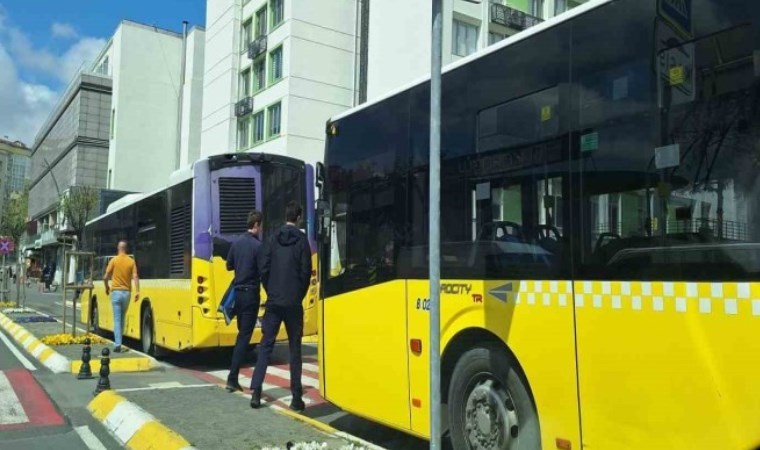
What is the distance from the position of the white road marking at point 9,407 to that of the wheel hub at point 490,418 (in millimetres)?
4644

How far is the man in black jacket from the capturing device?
6.65 meters

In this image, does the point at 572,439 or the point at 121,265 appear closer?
the point at 572,439

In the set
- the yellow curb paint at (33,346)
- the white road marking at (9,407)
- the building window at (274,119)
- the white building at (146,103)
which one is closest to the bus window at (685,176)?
the white road marking at (9,407)

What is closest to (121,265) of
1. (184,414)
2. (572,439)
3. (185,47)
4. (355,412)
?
(184,414)

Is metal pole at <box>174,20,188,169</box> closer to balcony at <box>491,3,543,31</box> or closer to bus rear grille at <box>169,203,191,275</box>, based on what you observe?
balcony at <box>491,3,543,31</box>

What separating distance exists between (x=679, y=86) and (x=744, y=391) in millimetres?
1487

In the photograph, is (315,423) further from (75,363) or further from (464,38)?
(464,38)

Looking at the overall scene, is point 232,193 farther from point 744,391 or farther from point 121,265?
point 744,391

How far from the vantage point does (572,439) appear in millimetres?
3834

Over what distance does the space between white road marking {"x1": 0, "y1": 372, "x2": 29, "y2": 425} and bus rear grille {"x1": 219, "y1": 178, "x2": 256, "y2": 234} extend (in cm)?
340

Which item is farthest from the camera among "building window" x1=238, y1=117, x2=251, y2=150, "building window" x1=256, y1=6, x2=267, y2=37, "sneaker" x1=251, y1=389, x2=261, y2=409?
"building window" x1=238, y1=117, x2=251, y2=150

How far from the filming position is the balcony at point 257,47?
37.6 m

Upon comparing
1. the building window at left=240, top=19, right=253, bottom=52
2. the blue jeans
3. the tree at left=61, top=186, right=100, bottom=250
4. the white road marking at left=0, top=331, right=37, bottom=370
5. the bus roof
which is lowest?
the white road marking at left=0, top=331, right=37, bottom=370

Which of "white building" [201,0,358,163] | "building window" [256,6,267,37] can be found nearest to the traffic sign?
"white building" [201,0,358,163]
